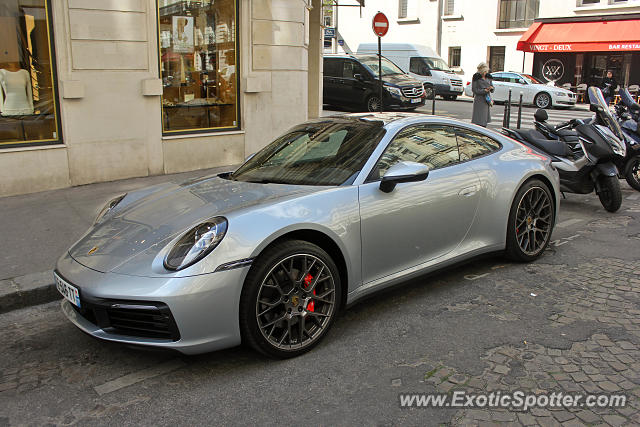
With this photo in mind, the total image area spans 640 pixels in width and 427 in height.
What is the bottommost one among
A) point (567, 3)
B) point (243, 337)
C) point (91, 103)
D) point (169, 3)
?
point (243, 337)

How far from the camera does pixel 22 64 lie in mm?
8164

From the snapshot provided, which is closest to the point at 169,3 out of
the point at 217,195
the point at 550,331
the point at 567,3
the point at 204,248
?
the point at 217,195

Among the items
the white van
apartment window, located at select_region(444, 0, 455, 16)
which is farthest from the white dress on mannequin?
Answer: apartment window, located at select_region(444, 0, 455, 16)

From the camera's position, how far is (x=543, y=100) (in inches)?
974

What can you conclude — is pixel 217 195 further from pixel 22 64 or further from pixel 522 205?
pixel 22 64

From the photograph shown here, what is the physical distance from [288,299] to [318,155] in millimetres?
1322

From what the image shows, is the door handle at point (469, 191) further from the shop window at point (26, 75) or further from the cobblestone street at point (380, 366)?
the shop window at point (26, 75)

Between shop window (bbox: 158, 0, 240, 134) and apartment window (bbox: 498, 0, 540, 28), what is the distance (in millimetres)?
25389

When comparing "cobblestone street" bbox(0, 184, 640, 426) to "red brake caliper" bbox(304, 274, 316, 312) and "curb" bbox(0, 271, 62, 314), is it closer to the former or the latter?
"curb" bbox(0, 271, 62, 314)

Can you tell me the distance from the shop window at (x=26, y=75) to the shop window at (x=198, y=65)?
172cm

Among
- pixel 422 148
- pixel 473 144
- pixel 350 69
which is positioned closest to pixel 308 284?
pixel 422 148

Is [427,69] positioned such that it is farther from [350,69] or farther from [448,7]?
[448,7]

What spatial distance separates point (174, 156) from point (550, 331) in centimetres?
701

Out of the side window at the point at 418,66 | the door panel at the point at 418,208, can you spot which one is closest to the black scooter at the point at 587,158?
the door panel at the point at 418,208
